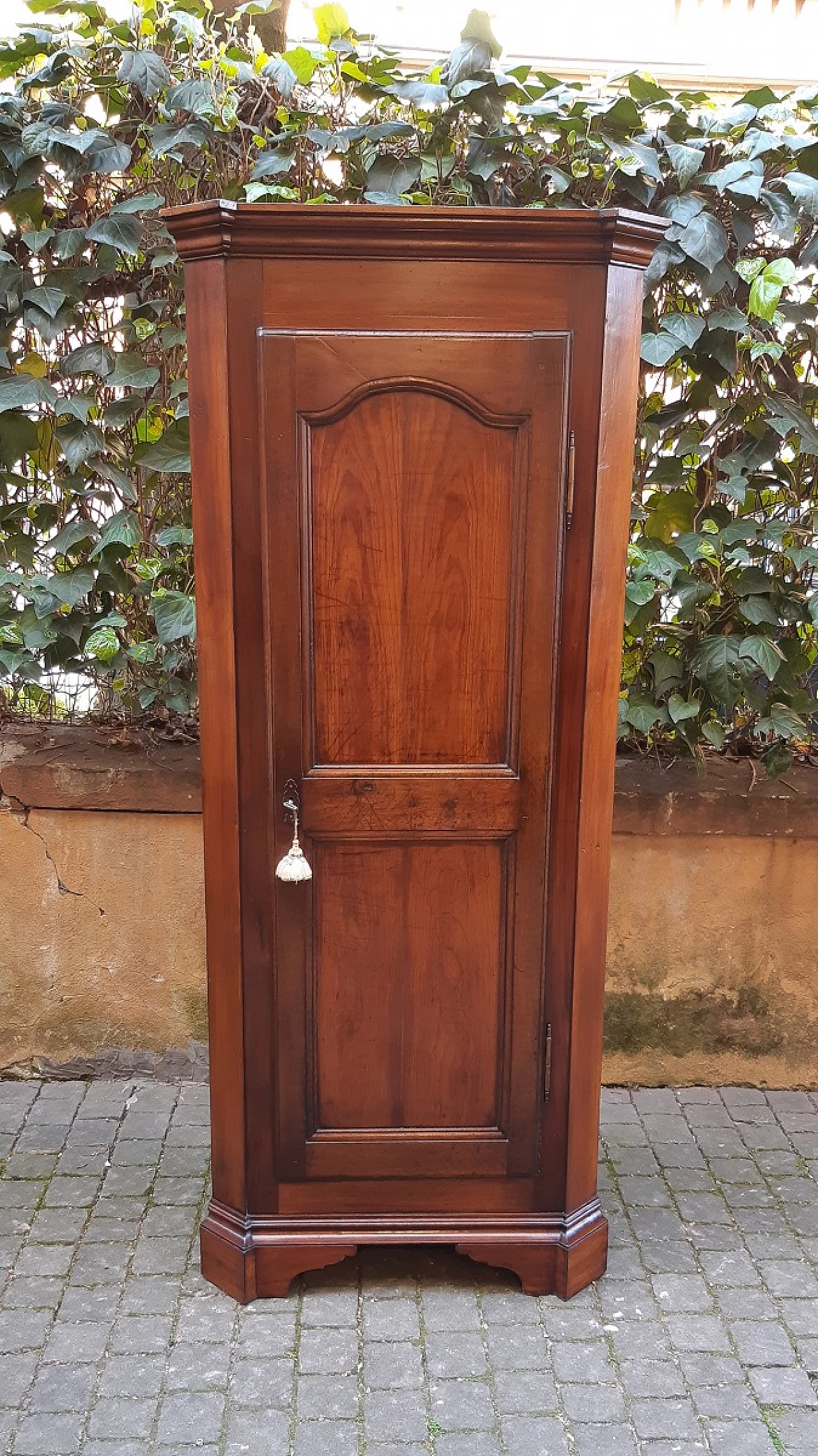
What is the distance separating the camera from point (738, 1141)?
3.29 m

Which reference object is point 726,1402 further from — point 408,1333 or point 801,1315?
point 408,1333

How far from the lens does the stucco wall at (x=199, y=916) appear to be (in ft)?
11.2

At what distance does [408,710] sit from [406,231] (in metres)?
0.97

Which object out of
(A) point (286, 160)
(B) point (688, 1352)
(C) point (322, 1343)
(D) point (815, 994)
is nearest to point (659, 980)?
(D) point (815, 994)

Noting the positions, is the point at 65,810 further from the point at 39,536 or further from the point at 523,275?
the point at 523,275

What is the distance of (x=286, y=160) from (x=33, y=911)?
2387mm

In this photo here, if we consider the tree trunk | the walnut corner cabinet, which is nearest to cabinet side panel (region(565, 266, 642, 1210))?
the walnut corner cabinet

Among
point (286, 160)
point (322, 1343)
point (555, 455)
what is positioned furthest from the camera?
point (286, 160)

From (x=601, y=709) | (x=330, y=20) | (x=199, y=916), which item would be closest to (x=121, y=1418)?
(x=199, y=916)

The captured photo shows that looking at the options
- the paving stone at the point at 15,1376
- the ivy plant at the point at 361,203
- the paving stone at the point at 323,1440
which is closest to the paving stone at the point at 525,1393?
the paving stone at the point at 323,1440

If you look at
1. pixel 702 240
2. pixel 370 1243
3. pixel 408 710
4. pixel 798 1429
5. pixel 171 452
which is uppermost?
pixel 702 240

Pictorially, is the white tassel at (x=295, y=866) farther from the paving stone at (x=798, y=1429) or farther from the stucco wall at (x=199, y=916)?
the paving stone at (x=798, y=1429)

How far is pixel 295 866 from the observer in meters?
2.32

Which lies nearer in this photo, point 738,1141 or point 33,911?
point 738,1141
